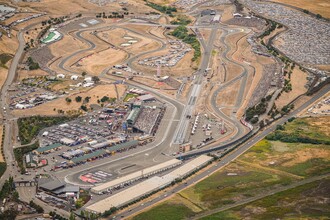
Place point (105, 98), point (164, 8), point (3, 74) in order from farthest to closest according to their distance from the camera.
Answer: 1. point (164, 8)
2. point (3, 74)
3. point (105, 98)

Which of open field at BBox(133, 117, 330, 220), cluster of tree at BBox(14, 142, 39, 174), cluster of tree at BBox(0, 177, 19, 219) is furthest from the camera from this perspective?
cluster of tree at BBox(14, 142, 39, 174)

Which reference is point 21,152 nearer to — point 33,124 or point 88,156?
point 88,156

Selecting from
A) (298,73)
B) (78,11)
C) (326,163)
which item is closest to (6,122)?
(326,163)

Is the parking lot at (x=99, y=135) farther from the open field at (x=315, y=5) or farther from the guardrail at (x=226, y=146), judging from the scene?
the open field at (x=315, y=5)

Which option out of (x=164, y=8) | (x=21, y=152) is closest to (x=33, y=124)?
(x=21, y=152)

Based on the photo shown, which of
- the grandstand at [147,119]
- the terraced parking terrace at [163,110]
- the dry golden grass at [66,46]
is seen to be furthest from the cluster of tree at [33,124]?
the dry golden grass at [66,46]

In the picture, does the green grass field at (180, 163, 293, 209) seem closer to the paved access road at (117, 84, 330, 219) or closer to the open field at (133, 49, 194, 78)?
the paved access road at (117, 84, 330, 219)

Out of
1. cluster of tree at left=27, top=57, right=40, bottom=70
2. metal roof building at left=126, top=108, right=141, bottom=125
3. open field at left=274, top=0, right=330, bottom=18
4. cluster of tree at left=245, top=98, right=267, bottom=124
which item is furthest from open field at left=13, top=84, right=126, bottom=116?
Answer: open field at left=274, top=0, right=330, bottom=18
